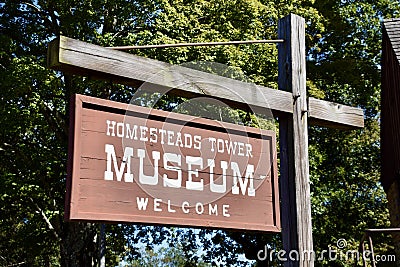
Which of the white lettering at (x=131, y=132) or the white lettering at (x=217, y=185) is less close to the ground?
the white lettering at (x=131, y=132)

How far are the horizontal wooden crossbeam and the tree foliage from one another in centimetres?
1063

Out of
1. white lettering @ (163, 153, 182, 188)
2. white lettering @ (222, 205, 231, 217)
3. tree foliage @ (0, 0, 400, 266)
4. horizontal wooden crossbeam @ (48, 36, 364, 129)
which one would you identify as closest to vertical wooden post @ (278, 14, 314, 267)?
horizontal wooden crossbeam @ (48, 36, 364, 129)

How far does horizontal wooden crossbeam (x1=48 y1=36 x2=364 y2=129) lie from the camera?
295cm

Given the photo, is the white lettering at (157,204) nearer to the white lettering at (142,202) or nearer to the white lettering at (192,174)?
the white lettering at (142,202)

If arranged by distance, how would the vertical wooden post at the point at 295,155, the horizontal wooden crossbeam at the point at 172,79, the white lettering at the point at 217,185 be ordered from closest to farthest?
1. the horizontal wooden crossbeam at the point at 172,79
2. the white lettering at the point at 217,185
3. the vertical wooden post at the point at 295,155

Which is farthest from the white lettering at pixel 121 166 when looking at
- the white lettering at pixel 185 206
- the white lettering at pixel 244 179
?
the white lettering at pixel 244 179

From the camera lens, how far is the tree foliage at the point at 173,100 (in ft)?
53.1

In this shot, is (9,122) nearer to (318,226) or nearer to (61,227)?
(61,227)

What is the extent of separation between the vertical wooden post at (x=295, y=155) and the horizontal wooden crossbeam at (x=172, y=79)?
0.31ft

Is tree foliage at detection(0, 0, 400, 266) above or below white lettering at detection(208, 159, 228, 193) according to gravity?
above

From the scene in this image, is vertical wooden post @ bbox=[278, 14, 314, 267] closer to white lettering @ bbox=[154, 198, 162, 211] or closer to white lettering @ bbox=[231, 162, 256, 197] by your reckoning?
white lettering @ bbox=[231, 162, 256, 197]

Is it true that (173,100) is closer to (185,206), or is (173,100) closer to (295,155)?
(295,155)

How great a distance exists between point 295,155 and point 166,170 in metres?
1.00

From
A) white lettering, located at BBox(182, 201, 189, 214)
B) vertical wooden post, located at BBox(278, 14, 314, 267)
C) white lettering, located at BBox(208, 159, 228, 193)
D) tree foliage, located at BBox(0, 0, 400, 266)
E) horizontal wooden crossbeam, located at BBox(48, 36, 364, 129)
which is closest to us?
horizontal wooden crossbeam, located at BBox(48, 36, 364, 129)
